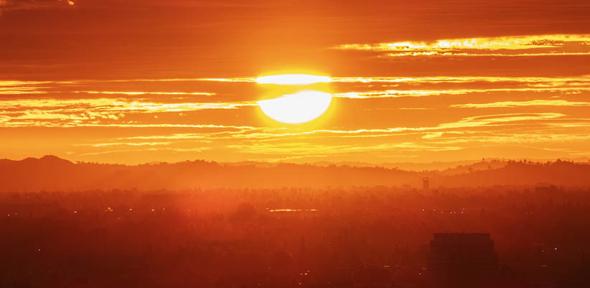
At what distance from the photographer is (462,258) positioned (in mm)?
51688

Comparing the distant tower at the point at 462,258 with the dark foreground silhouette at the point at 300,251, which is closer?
the dark foreground silhouette at the point at 300,251

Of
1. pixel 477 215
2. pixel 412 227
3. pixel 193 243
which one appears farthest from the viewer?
pixel 477 215

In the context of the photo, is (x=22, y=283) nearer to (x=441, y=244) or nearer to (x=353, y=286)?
(x=353, y=286)

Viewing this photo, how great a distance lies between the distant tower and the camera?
47.8 metres

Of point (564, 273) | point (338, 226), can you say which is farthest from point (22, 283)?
point (338, 226)

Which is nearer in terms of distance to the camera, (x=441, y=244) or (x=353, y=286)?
(x=353, y=286)

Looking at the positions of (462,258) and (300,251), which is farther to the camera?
(300,251)

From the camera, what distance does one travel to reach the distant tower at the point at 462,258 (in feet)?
157

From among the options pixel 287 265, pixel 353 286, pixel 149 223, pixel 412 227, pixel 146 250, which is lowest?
pixel 353 286

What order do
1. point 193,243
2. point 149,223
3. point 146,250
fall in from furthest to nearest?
point 149,223
point 193,243
point 146,250

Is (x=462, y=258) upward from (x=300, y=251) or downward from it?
downward

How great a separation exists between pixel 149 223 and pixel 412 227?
67.3 feet

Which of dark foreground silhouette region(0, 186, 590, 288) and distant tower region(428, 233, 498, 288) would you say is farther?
distant tower region(428, 233, 498, 288)

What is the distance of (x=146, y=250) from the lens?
6188 centimetres
